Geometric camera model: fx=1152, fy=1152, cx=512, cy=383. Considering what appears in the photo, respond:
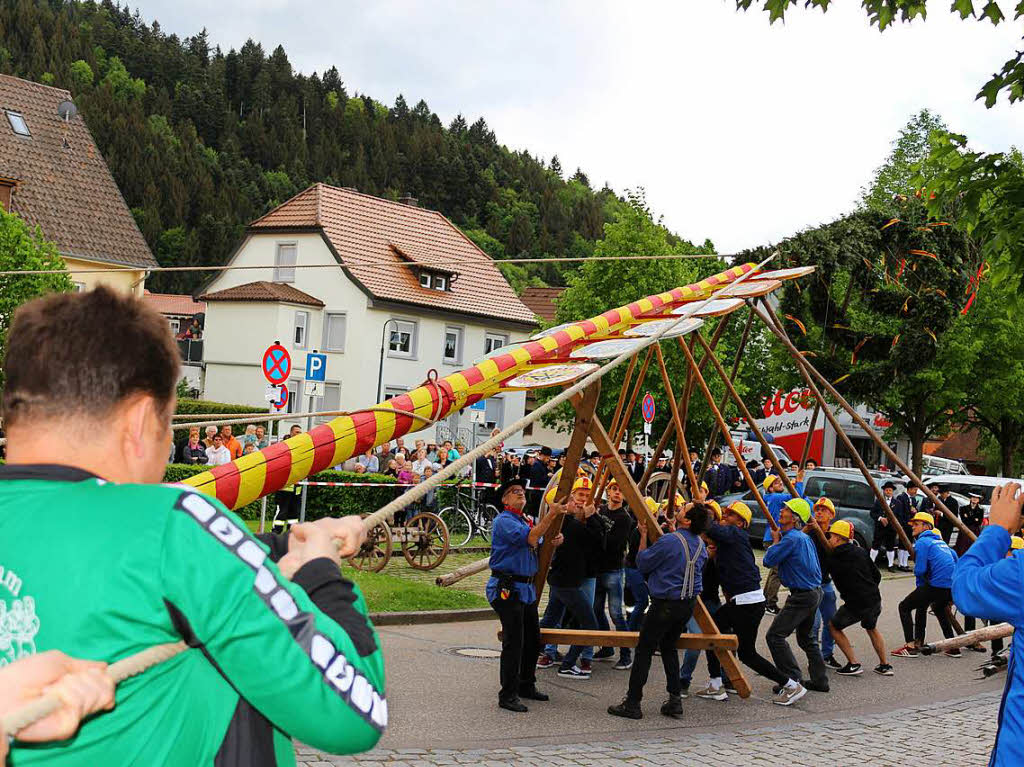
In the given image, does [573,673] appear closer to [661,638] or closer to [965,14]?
[661,638]

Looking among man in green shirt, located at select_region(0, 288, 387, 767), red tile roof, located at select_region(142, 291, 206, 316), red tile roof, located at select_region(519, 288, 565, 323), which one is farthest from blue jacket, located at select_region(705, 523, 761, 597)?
red tile roof, located at select_region(142, 291, 206, 316)

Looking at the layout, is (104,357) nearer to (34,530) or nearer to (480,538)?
(34,530)

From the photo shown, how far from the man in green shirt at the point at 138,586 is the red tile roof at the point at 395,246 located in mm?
42407

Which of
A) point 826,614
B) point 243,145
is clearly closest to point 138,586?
point 826,614

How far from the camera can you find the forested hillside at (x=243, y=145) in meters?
104

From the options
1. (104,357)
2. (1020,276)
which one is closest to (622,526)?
(1020,276)

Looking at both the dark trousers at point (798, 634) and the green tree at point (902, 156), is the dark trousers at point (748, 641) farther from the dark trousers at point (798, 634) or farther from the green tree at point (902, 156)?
the green tree at point (902, 156)

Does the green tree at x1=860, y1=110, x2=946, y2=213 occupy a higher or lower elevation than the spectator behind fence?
higher

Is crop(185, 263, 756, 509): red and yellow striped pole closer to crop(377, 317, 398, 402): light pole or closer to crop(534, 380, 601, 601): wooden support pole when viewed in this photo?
crop(534, 380, 601, 601): wooden support pole

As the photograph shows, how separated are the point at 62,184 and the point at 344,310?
1139 cm

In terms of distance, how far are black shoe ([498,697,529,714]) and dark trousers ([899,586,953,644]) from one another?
608 cm

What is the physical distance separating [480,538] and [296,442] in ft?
50.0

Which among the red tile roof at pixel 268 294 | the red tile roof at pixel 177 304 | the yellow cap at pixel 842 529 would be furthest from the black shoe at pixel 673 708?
the red tile roof at pixel 177 304

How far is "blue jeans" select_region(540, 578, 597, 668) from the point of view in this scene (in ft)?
36.6
